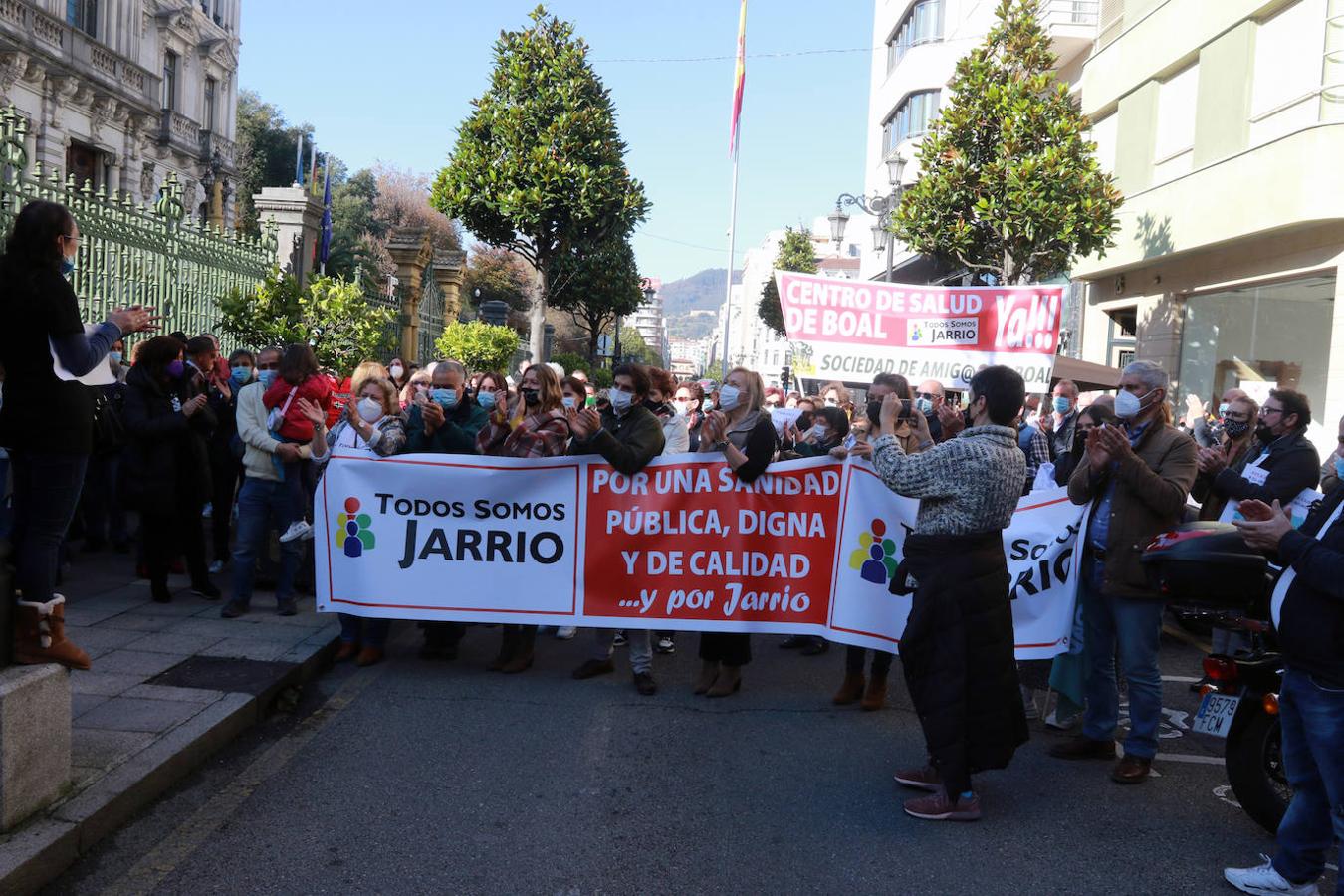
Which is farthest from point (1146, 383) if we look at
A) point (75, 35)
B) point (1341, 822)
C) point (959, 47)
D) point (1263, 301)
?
point (75, 35)

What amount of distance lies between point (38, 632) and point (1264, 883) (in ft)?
14.8

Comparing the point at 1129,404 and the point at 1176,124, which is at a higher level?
the point at 1176,124

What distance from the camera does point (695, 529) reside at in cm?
666

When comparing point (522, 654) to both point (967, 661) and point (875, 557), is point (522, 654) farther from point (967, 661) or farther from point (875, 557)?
point (967, 661)

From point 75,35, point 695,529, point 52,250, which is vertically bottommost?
point 695,529

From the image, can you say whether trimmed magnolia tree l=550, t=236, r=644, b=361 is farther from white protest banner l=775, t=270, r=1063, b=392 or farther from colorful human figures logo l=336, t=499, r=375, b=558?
colorful human figures logo l=336, t=499, r=375, b=558

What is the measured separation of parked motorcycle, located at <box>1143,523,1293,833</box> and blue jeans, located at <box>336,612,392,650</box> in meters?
4.47

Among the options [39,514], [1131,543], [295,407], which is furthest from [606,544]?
[39,514]

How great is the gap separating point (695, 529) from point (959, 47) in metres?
27.2

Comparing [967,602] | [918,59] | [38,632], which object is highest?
[918,59]

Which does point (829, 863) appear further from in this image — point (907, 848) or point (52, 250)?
point (52, 250)

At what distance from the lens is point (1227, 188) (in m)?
16.3

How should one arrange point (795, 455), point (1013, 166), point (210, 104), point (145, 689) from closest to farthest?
point (145, 689), point (795, 455), point (1013, 166), point (210, 104)

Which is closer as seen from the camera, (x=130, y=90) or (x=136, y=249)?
(x=136, y=249)
